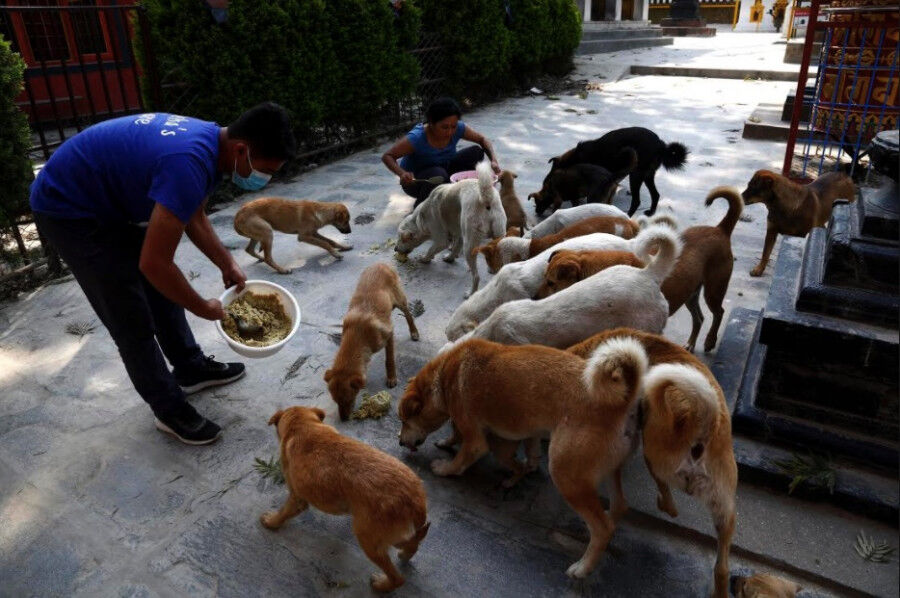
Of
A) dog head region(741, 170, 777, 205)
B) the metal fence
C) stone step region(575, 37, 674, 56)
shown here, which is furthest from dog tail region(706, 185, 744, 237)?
stone step region(575, 37, 674, 56)

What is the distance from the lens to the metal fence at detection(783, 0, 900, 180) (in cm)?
650

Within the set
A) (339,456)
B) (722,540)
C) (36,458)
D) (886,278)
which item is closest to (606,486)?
(722,540)

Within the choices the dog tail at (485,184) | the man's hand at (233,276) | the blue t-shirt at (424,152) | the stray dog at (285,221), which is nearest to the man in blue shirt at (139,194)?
the man's hand at (233,276)

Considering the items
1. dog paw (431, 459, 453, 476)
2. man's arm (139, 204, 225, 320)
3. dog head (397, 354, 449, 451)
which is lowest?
dog paw (431, 459, 453, 476)

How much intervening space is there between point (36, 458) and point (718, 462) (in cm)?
361

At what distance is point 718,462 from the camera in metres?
2.20

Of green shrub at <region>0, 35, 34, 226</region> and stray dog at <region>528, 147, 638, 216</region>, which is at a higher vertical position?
green shrub at <region>0, 35, 34, 226</region>

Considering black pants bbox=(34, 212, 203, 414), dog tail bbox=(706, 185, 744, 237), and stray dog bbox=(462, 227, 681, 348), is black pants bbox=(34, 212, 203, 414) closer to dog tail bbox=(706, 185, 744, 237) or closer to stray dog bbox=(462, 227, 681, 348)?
stray dog bbox=(462, 227, 681, 348)

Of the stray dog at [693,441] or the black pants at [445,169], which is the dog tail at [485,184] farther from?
the stray dog at [693,441]

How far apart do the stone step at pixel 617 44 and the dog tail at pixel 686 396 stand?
2060 cm

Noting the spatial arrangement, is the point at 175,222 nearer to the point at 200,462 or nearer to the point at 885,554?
the point at 200,462

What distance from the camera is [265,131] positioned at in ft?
9.02

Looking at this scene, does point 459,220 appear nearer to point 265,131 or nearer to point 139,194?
point 265,131

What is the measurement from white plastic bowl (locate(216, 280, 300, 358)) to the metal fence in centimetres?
632
